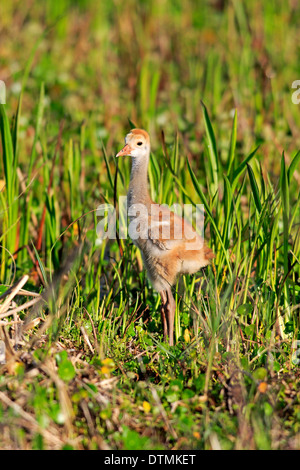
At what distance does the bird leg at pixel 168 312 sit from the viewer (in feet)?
9.63

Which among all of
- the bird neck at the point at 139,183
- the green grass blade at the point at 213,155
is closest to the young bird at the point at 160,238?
the bird neck at the point at 139,183

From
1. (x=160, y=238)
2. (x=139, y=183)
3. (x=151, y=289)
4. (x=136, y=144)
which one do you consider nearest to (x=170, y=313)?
(x=160, y=238)

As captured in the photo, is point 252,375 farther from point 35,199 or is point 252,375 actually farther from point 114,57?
point 114,57

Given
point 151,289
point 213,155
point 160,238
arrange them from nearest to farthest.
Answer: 1. point 160,238
2. point 213,155
3. point 151,289

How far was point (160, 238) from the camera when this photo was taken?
2904mm

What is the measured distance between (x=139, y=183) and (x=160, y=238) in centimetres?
31

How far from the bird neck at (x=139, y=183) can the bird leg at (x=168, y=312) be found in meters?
0.47

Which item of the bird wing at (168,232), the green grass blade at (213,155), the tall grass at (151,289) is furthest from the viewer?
the green grass blade at (213,155)

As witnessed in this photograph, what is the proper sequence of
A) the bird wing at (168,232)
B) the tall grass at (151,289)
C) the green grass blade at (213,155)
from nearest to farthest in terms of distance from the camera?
the tall grass at (151,289)
the bird wing at (168,232)
the green grass blade at (213,155)

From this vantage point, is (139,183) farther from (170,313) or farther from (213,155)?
(170,313)

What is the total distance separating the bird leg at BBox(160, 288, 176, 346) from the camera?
294cm

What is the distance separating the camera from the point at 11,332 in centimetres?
282

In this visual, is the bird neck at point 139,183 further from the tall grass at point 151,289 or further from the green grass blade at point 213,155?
the green grass blade at point 213,155

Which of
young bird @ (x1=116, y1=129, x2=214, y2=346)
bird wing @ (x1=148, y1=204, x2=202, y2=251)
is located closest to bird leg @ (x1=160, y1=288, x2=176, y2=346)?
young bird @ (x1=116, y1=129, x2=214, y2=346)
